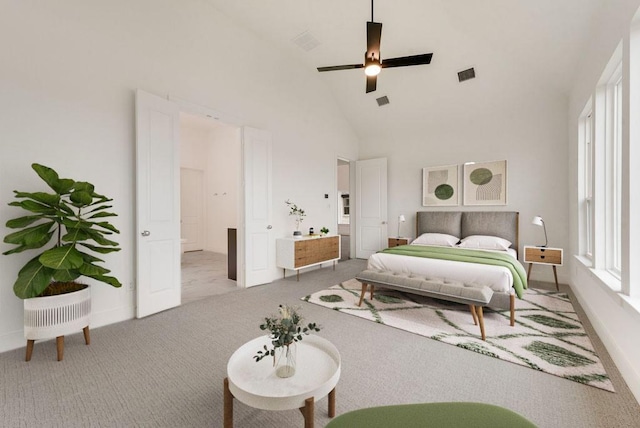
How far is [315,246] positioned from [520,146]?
3.95 metres

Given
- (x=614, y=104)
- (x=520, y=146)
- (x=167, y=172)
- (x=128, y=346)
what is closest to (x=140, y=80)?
(x=167, y=172)

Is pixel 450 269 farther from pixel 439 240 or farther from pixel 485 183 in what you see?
pixel 485 183

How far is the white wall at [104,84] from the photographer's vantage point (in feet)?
7.98

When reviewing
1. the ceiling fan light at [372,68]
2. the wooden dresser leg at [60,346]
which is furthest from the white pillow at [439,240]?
the wooden dresser leg at [60,346]

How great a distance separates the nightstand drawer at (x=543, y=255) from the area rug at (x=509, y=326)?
45cm

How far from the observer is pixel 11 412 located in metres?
1.65

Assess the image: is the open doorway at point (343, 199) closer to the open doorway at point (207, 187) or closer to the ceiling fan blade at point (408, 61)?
the open doorway at point (207, 187)

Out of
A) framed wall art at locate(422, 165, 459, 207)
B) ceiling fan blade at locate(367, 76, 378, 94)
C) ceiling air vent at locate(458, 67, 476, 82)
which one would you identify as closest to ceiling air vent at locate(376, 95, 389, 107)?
ceiling air vent at locate(458, 67, 476, 82)

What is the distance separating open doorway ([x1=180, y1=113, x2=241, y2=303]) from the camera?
7.38 meters

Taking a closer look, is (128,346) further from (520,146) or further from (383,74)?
(520,146)

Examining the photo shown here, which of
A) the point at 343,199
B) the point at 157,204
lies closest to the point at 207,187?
the point at 343,199

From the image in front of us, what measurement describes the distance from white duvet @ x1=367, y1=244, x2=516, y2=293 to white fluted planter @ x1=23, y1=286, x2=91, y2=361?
10.5ft

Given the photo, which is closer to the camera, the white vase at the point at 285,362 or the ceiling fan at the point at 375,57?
the white vase at the point at 285,362

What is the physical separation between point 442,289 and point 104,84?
413 centimetres
